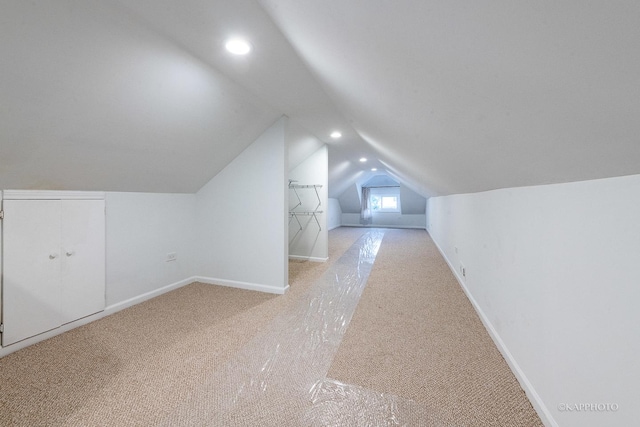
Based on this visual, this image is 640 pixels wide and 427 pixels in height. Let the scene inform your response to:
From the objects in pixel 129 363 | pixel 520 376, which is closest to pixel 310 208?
pixel 129 363

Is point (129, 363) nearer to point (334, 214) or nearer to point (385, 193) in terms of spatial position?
point (334, 214)

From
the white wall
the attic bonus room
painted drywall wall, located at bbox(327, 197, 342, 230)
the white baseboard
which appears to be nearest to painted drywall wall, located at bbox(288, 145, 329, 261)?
the white baseboard

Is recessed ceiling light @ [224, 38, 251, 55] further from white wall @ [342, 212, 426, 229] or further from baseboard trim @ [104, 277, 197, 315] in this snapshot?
white wall @ [342, 212, 426, 229]

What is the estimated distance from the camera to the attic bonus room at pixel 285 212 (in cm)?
69

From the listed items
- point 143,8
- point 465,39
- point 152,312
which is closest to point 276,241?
point 152,312

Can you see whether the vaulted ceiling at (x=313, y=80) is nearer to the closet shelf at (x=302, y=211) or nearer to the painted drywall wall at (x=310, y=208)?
the painted drywall wall at (x=310, y=208)

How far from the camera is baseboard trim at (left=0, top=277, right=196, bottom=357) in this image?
169cm

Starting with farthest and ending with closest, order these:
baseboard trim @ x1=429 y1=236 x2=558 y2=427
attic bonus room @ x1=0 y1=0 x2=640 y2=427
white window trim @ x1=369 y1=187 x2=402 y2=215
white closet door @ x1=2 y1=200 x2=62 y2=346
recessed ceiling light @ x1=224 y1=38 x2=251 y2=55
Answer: white window trim @ x1=369 y1=187 x2=402 y2=215 < white closet door @ x1=2 y1=200 x2=62 y2=346 < recessed ceiling light @ x1=224 y1=38 x2=251 y2=55 < baseboard trim @ x1=429 y1=236 x2=558 y2=427 < attic bonus room @ x1=0 y1=0 x2=640 y2=427

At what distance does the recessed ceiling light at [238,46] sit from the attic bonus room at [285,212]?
30mm

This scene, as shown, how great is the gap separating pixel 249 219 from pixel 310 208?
149 centimetres

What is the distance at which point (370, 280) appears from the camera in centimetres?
321

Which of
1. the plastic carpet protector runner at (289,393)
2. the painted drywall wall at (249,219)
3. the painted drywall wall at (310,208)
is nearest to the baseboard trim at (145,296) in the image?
the painted drywall wall at (249,219)

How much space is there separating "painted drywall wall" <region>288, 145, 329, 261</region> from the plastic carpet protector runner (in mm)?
2221

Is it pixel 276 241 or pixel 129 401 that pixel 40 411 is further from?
pixel 276 241
